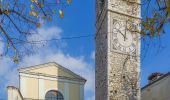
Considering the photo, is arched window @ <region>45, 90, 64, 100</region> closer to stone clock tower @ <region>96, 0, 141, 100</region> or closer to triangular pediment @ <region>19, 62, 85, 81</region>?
triangular pediment @ <region>19, 62, 85, 81</region>

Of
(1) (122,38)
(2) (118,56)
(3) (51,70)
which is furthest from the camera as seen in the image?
(3) (51,70)

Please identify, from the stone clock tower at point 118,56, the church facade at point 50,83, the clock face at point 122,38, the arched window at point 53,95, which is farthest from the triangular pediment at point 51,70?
the clock face at point 122,38

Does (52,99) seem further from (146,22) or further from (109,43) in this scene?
(146,22)

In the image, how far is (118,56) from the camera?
17.4 meters

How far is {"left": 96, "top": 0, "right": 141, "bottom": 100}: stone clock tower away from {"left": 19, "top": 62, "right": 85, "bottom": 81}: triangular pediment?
3483mm

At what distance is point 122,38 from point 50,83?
17.2ft

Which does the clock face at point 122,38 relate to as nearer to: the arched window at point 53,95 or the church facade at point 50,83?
the church facade at point 50,83

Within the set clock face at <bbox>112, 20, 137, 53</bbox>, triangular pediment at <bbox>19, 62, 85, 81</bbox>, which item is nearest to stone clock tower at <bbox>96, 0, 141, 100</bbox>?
clock face at <bbox>112, 20, 137, 53</bbox>

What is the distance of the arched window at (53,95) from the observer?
20.8 m

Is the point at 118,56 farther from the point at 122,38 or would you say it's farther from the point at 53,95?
the point at 53,95

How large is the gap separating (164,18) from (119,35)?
12130 millimetres

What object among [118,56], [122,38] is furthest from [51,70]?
[122,38]

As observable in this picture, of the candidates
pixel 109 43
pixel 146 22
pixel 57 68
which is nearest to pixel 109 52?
pixel 109 43

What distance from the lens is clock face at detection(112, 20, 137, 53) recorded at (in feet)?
57.3
